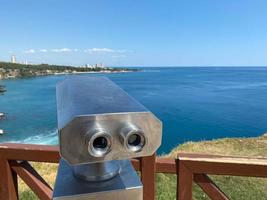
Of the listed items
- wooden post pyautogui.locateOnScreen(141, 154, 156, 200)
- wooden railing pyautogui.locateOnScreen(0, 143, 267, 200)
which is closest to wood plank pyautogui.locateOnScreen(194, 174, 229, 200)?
wooden railing pyautogui.locateOnScreen(0, 143, 267, 200)

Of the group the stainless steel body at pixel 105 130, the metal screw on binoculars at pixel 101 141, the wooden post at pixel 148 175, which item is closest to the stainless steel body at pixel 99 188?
the metal screw on binoculars at pixel 101 141

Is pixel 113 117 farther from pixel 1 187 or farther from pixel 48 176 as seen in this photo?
pixel 48 176

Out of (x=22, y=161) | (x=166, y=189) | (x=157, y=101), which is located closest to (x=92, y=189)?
(x=22, y=161)

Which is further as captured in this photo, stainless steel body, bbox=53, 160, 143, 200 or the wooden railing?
the wooden railing

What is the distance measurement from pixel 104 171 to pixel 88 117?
0.21 m

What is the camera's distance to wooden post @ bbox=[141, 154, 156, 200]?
4.47ft

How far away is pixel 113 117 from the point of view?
594mm

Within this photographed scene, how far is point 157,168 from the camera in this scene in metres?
1.38

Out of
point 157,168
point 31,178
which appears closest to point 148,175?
point 157,168

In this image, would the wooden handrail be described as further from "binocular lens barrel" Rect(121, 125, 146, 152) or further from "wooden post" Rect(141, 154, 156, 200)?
"binocular lens barrel" Rect(121, 125, 146, 152)

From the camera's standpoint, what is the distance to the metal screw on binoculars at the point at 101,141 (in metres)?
0.58

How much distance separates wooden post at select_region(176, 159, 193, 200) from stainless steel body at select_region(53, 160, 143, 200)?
0.62 metres

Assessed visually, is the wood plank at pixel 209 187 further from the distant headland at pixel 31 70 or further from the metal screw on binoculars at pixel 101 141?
the distant headland at pixel 31 70

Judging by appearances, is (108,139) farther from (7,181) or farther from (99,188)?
(7,181)
